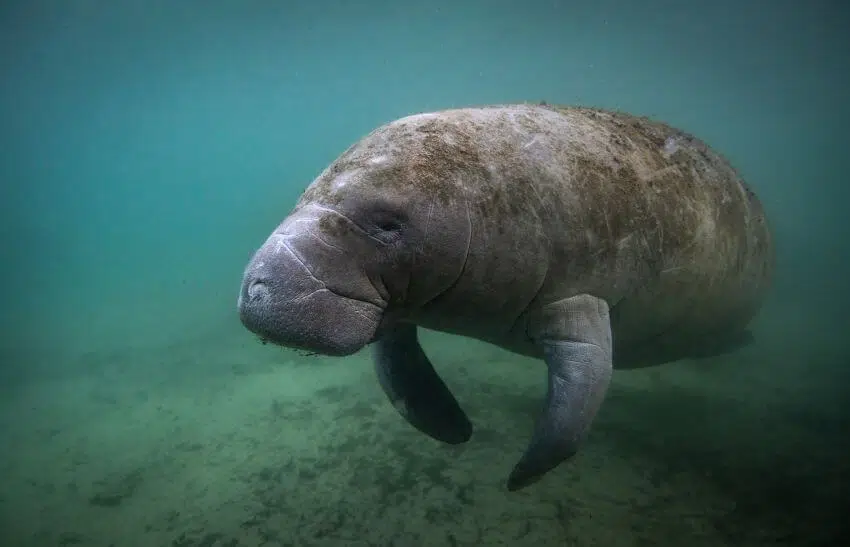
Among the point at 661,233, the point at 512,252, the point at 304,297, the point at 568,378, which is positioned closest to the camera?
the point at 304,297

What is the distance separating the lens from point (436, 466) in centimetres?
401

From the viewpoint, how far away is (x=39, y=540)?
164 inches

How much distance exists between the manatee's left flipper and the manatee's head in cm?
73

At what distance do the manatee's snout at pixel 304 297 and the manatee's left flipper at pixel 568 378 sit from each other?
1125 mm

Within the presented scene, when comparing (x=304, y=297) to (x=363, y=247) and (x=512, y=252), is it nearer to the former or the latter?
(x=363, y=247)

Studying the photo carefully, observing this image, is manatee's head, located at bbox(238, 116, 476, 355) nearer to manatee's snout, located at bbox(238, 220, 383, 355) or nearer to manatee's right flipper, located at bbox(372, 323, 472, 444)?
manatee's snout, located at bbox(238, 220, 383, 355)

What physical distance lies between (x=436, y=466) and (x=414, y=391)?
101 cm

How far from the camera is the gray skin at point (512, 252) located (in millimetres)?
1914

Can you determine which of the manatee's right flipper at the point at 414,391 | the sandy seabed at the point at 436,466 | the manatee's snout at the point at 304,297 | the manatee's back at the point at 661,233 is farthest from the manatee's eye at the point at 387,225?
the sandy seabed at the point at 436,466

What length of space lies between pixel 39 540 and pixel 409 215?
4650 millimetres

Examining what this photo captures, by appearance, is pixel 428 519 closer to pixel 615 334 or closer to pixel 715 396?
pixel 615 334

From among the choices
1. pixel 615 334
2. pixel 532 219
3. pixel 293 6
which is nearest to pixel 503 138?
pixel 532 219

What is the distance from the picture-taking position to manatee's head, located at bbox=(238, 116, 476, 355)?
70.9 inches

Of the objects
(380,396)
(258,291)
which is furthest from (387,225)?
(380,396)
